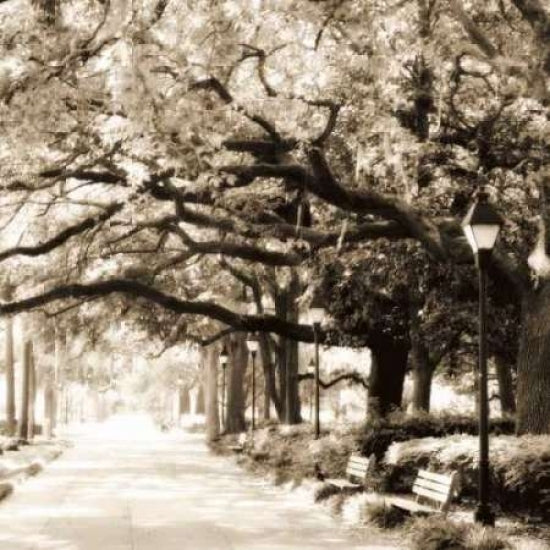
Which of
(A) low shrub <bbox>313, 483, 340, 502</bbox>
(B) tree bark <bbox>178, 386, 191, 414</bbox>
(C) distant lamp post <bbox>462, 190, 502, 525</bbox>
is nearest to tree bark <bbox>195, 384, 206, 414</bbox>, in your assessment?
(B) tree bark <bbox>178, 386, 191, 414</bbox>

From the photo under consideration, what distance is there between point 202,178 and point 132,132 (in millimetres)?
2289

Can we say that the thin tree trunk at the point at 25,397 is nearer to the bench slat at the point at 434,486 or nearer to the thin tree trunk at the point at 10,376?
the thin tree trunk at the point at 10,376

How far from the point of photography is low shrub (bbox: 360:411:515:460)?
18281 mm

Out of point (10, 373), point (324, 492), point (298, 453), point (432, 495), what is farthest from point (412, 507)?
point (10, 373)

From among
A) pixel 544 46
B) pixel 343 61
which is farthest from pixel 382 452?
pixel 544 46

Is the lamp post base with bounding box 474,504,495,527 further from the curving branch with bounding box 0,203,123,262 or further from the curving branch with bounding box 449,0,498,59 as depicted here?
the curving branch with bounding box 0,203,123,262

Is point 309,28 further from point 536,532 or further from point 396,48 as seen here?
point 536,532

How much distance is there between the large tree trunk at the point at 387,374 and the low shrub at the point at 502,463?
26.9 ft

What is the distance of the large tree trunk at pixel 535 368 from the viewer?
1414cm

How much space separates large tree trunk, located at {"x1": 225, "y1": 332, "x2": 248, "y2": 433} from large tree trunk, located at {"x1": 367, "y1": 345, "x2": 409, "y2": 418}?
1590cm

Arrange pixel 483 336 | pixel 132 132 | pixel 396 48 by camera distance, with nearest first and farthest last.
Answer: pixel 483 336, pixel 132 132, pixel 396 48

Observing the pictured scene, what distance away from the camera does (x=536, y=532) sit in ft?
38.9

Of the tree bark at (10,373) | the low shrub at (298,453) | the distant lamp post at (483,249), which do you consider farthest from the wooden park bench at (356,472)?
the tree bark at (10,373)

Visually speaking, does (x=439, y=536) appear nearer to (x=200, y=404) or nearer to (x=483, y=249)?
(x=483, y=249)
